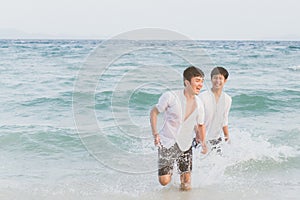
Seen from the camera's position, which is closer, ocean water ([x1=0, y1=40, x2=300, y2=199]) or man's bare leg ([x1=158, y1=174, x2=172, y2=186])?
man's bare leg ([x1=158, y1=174, x2=172, y2=186])

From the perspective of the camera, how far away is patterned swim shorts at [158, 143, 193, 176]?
4375 millimetres

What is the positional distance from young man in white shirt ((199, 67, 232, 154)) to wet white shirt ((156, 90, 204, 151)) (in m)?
0.54

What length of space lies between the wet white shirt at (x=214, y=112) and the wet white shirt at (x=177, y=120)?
529 millimetres

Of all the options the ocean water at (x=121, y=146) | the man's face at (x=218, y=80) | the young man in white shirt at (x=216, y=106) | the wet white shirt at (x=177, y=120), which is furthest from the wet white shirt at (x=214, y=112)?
the wet white shirt at (x=177, y=120)

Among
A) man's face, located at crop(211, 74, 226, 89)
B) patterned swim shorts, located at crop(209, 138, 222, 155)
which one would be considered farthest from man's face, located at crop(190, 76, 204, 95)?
patterned swim shorts, located at crop(209, 138, 222, 155)

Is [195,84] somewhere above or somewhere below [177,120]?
above

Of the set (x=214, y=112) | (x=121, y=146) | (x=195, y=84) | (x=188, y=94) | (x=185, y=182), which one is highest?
(x=195, y=84)

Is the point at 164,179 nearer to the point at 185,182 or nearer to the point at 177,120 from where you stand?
the point at 185,182

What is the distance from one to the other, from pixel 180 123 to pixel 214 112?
2.56 feet

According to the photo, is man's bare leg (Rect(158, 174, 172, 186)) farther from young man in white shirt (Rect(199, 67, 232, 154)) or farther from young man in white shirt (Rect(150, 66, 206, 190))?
young man in white shirt (Rect(199, 67, 232, 154))

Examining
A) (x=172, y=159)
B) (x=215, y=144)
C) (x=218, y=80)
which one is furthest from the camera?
(x=215, y=144)

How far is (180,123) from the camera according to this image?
4.30m

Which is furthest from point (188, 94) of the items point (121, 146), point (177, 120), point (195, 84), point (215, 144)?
point (121, 146)

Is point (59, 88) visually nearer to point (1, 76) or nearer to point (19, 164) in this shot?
point (1, 76)
